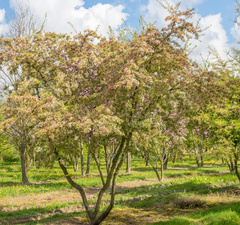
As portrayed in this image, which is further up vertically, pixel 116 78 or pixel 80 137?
pixel 116 78

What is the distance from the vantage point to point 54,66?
38.3 ft

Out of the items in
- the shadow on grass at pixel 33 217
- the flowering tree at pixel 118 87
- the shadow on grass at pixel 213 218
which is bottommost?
the shadow on grass at pixel 33 217

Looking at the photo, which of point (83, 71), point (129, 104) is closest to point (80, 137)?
point (129, 104)

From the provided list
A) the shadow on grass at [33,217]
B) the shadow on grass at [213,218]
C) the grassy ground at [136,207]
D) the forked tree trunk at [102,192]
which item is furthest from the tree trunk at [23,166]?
the shadow on grass at [213,218]

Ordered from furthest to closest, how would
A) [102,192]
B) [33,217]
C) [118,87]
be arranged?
1. [33,217]
2. [102,192]
3. [118,87]

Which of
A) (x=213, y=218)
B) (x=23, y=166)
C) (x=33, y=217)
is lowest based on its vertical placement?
(x=33, y=217)

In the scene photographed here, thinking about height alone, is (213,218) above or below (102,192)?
below

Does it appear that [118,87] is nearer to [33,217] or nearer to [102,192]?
[102,192]

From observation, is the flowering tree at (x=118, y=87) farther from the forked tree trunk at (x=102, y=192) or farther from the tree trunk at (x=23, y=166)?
the tree trunk at (x=23, y=166)

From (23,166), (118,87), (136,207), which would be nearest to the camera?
(118,87)

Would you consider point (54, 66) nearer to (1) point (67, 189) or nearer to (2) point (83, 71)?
(2) point (83, 71)

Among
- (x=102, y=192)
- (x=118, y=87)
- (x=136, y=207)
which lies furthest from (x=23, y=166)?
(x=118, y=87)

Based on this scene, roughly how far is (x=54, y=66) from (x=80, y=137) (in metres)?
4.74

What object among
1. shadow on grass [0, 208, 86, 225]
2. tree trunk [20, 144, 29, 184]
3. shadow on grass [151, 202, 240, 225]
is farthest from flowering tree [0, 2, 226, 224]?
tree trunk [20, 144, 29, 184]
